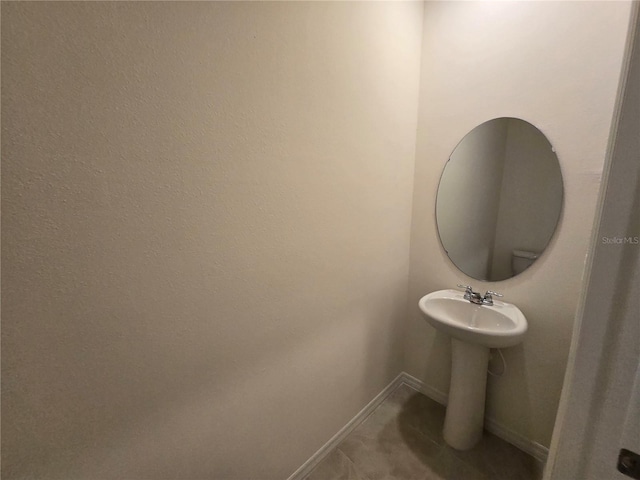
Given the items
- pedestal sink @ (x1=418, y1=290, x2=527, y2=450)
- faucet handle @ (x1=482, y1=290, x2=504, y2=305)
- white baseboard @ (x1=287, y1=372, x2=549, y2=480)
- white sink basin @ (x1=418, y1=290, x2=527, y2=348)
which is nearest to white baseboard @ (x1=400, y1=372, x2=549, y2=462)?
white baseboard @ (x1=287, y1=372, x2=549, y2=480)

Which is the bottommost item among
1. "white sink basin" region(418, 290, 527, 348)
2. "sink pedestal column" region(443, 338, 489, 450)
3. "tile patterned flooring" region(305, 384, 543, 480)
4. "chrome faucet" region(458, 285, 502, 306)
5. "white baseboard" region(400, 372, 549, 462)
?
"tile patterned flooring" region(305, 384, 543, 480)

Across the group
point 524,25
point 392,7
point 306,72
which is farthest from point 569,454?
point 392,7

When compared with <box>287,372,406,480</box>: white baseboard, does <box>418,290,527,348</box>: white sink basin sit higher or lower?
higher

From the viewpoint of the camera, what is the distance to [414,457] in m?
1.25

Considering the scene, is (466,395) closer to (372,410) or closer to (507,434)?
(507,434)

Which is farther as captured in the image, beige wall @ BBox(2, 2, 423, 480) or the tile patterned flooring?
the tile patterned flooring

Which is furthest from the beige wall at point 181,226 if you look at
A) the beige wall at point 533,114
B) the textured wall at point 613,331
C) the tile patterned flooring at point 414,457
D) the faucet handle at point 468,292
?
the textured wall at point 613,331

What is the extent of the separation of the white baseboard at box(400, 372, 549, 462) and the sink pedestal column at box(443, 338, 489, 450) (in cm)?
14

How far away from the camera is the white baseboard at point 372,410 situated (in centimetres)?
119

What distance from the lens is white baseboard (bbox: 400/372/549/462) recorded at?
1.24 metres

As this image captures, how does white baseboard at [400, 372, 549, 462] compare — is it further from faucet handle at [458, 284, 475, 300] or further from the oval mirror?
the oval mirror

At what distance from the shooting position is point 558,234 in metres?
1.12

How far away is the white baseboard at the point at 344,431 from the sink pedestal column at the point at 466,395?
1.34 ft

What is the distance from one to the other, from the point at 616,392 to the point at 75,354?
1.08m
